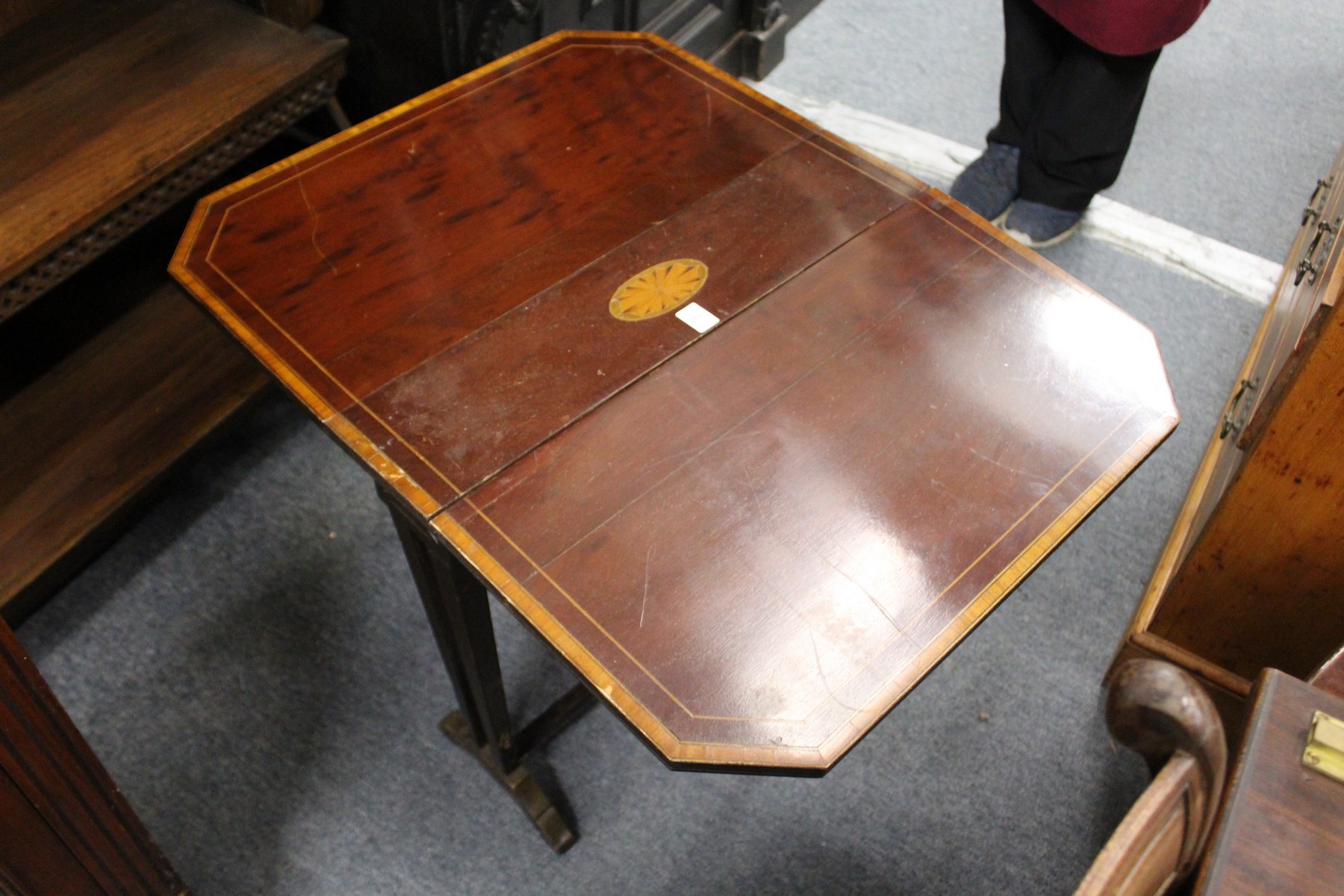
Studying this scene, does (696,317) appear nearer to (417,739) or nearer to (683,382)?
(683,382)

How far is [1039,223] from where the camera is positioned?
2.37 m

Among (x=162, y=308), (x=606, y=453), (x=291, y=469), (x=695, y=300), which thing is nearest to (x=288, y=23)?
(x=162, y=308)

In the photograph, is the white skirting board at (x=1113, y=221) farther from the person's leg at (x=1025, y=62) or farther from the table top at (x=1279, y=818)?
the table top at (x=1279, y=818)

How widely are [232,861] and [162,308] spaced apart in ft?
3.42

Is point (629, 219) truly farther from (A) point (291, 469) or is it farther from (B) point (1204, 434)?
(B) point (1204, 434)

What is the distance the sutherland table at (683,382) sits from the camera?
911 mm

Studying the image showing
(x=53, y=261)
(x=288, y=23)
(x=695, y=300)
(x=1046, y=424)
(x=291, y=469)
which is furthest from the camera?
(x=291, y=469)

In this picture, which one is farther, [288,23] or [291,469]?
[291,469]

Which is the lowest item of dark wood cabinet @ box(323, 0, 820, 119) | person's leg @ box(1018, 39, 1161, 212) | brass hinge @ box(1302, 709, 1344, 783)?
person's leg @ box(1018, 39, 1161, 212)

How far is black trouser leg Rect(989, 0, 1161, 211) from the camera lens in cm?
207

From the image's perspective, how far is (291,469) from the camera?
1916 millimetres

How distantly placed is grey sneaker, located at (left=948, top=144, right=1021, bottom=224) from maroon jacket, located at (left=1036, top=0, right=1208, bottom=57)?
1.38 ft

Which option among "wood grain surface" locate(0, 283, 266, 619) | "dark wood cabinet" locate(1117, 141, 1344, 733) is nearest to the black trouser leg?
"dark wood cabinet" locate(1117, 141, 1344, 733)

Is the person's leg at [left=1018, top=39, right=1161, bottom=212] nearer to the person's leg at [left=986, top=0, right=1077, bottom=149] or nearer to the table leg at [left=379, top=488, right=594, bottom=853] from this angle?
the person's leg at [left=986, top=0, right=1077, bottom=149]
